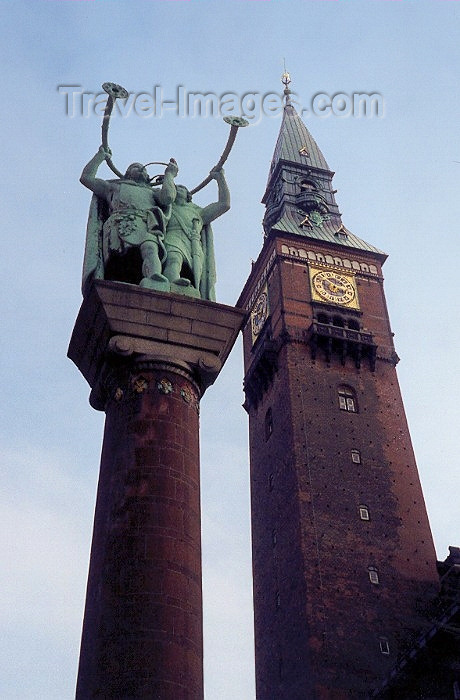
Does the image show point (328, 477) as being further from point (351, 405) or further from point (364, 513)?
→ point (351, 405)

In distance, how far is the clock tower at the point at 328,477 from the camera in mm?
35375

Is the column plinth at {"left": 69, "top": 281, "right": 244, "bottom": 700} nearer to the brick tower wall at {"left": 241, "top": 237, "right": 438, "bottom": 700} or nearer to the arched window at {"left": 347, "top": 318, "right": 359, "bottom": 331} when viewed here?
the brick tower wall at {"left": 241, "top": 237, "right": 438, "bottom": 700}

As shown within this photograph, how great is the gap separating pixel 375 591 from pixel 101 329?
2691 centimetres

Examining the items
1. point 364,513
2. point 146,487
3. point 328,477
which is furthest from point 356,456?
point 146,487

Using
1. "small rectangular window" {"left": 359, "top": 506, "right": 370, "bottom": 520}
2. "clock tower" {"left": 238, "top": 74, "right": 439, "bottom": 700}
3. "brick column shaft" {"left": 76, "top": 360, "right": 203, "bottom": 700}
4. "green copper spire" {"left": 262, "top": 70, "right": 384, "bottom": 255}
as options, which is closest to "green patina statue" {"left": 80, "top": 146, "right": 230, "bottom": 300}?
"brick column shaft" {"left": 76, "top": 360, "right": 203, "bottom": 700}

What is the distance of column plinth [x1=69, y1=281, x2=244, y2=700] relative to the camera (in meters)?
10.7

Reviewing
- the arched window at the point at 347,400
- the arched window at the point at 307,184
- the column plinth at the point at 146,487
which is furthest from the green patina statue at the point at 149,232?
the arched window at the point at 307,184

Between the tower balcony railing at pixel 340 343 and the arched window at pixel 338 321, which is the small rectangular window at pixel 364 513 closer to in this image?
the tower balcony railing at pixel 340 343

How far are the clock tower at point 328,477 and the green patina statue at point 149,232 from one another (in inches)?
893

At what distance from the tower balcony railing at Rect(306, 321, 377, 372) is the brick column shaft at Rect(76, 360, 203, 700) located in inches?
1263

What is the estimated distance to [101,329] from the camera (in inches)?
533

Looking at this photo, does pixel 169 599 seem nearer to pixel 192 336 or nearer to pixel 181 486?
pixel 181 486

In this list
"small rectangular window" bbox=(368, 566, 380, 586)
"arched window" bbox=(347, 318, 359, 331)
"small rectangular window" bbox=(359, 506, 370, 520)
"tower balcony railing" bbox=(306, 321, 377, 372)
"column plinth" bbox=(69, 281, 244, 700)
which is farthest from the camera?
"arched window" bbox=(347, 318, 359, 331)

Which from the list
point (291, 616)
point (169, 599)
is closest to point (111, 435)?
point (169, 599)
